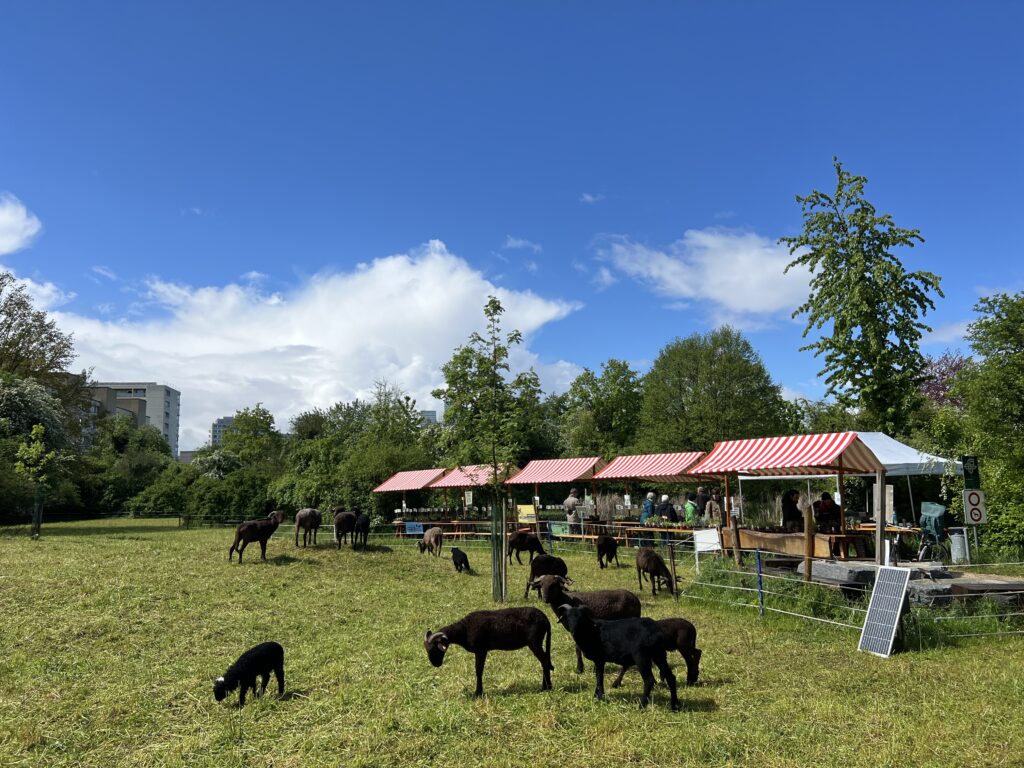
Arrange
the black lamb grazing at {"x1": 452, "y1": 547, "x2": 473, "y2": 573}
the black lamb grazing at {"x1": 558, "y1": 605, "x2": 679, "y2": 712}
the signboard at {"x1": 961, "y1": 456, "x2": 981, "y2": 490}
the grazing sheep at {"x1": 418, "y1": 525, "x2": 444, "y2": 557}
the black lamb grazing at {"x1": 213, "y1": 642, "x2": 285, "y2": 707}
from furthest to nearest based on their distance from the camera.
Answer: the grazing sheep at {"x1": 418, "y1": 525, "x2": 444, "y2": 557} < the black lamb grazing at {"x1": 452, "y1": 547, "x2": 473, "y2": 573} < the signboard at {"x1": 961, "y1": 456, "x2": 981, "y2": 490} < the black lamb grazing at {"x1": 213, "y1": 642, "x2": 285, "y2": 707} < the black lamb grazing at {"x1": 558, "y1": 605, "x2": 679, "y2": 712}

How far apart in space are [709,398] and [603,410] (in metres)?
16.6

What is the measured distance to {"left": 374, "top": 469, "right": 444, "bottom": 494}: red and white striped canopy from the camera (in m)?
30.1

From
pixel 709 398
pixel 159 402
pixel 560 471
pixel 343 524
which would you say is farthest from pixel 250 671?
pixel 159 402

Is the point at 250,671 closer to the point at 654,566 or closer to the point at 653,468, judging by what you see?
the point at 654,566

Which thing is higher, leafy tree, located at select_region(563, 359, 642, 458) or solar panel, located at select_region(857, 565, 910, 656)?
leafy tree, located at select_region(563, 359, 642, 458)

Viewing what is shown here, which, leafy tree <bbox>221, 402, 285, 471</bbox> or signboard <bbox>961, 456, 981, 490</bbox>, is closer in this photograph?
signboard <bbox>961, 456, 981, 490</bbox>

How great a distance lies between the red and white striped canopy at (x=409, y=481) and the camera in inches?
1186

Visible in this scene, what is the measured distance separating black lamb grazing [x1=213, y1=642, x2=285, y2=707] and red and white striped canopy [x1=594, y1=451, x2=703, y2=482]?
1585 centimetres

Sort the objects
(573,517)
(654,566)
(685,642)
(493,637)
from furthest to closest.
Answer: (573,517)
(654,566)
(685,642)
(493,637)

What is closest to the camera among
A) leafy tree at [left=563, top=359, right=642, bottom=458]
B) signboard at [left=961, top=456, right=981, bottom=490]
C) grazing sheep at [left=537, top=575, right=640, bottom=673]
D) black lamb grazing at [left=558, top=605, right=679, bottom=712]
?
black lamb grazing at [left=558, top=605, right=679, bottom=712]

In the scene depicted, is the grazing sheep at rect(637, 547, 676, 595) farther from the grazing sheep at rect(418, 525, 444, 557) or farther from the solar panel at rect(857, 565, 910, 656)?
the grazing sheep at rect(418, 525, 444, 557)

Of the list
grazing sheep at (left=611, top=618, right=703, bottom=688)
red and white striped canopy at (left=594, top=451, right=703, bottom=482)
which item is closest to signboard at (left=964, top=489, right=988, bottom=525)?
red and white striped canopy at (left=594, top=451, right=703, bottom=482)

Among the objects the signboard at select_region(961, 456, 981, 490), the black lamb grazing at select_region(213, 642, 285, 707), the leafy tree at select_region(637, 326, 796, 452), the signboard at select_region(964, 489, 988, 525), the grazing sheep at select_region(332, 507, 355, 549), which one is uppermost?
the leafy tree at select_region(637, 326, 796, 452)

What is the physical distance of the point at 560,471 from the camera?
2792 cm
